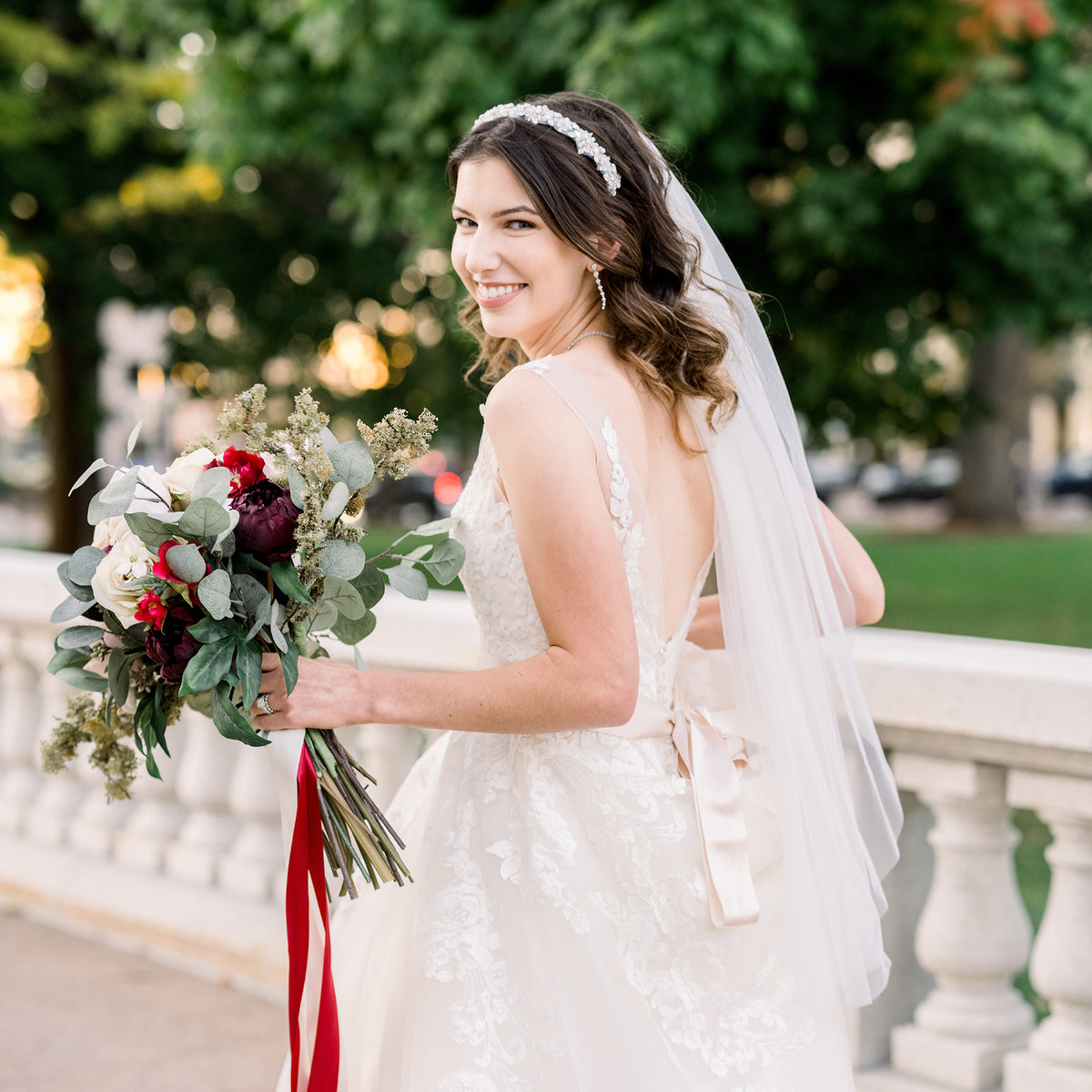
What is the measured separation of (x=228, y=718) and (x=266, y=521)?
0.28 metres

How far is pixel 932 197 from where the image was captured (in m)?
8.65

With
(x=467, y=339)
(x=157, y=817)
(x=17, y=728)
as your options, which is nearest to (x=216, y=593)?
(x=467, y=339)

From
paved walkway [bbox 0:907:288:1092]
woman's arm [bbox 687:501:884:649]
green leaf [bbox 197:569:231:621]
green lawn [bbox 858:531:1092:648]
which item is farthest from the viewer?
green lawn [bbox 858:531:1092:648]

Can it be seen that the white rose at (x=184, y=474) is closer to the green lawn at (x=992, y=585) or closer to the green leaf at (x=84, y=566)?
the green leaf at (x=84, y=566)

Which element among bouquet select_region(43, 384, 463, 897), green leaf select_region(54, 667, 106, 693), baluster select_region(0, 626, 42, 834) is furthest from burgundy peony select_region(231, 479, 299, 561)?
baluster select_region(0, 626, 42, 834)

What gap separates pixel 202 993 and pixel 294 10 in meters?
6.24

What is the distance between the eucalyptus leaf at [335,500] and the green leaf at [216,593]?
166 mm

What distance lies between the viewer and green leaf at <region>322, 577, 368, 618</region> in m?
1.89

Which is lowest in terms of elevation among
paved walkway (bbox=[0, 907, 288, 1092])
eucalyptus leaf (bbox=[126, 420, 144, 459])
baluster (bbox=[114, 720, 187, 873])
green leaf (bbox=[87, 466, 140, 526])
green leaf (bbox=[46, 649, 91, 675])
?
paved walkway (bbox=[0, 907, 288, 1092])

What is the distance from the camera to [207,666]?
1812mm

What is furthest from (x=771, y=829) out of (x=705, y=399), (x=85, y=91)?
(x=85, y=91)

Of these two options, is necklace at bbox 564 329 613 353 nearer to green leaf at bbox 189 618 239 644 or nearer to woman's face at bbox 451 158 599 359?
woman's face at bbox 451 158 599 359

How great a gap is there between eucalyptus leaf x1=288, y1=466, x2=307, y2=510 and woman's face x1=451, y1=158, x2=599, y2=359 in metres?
0.45

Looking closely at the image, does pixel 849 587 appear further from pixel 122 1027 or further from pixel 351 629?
pixel 122 1027
